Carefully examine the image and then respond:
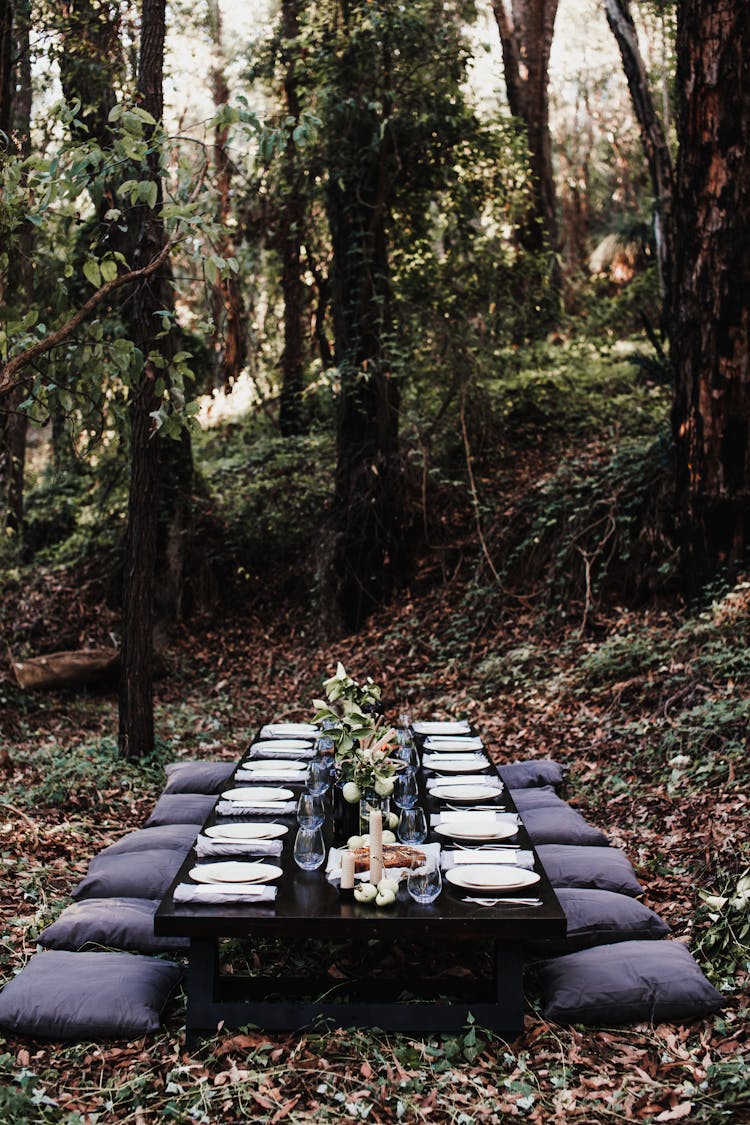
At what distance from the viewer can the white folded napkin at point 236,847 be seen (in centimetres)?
371

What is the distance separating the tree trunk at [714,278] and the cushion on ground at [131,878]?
473 centimetres

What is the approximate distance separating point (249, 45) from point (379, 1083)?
10.8m

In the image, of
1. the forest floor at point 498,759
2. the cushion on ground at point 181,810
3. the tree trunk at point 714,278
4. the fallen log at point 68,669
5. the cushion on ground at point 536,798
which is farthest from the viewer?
the fallen log at point 68,669

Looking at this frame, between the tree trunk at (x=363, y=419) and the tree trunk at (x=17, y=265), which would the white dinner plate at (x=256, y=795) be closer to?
the tree trunk at (x=17, y=265)

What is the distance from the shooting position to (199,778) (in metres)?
5.73

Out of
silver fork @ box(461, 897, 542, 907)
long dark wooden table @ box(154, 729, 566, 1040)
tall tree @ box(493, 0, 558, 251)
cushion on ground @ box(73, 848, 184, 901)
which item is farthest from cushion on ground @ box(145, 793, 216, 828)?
tall tree @ box(493, 0, 558, 251)

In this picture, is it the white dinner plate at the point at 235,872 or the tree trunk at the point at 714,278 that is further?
the tree trunk at the point at 714,278

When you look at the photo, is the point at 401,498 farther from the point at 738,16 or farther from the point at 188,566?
the point at 738,16

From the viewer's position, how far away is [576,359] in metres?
12.1

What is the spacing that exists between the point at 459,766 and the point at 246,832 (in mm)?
1306

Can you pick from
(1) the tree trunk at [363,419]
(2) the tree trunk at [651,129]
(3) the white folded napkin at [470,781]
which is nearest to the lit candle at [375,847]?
(3) the white folded napkin at [470,781]

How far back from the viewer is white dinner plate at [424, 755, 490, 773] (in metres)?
4.78

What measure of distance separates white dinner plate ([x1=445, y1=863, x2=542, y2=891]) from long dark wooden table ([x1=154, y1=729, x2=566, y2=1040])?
0.04 meters

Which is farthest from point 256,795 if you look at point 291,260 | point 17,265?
point 291,260
